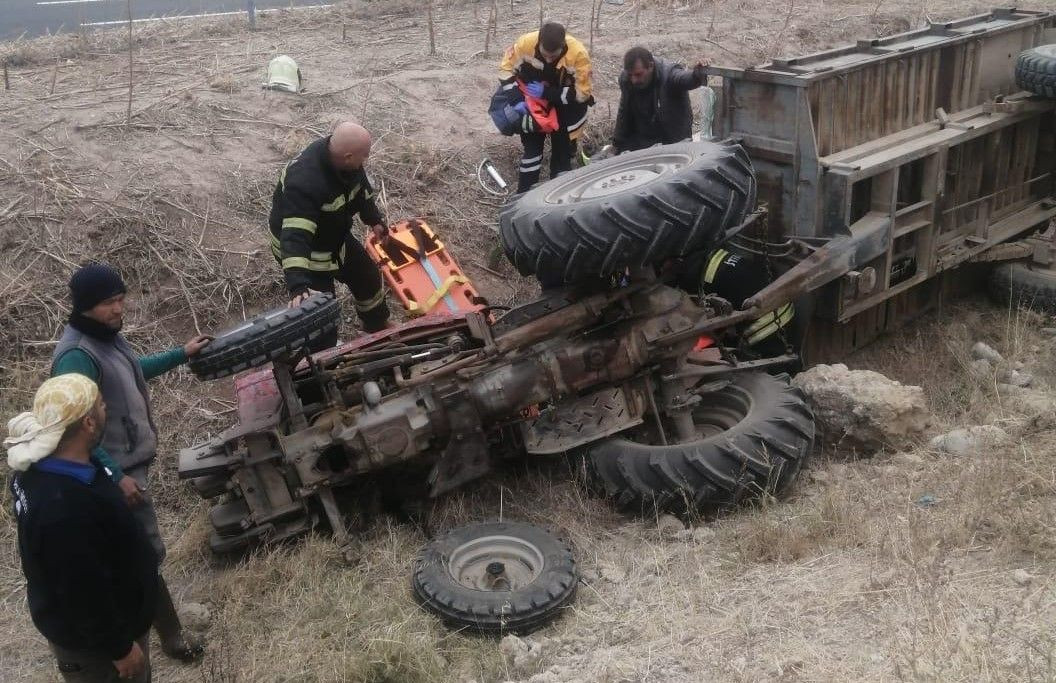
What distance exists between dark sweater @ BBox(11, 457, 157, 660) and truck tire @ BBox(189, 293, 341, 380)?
3.22ft

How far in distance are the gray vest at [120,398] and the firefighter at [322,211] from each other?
949mm

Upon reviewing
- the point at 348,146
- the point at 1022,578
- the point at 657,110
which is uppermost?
the point at 348,146

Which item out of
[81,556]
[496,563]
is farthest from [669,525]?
[81,556]

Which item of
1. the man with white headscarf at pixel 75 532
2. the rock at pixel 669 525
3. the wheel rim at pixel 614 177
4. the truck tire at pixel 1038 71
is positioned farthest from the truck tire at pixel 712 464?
the truck tire at pixel 1038 71

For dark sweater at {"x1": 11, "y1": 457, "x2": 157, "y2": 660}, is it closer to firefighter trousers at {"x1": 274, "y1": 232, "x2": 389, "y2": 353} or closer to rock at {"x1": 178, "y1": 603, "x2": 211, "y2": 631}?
rock at {"x1": 178, "y1": 603, "x2": 211, "y2": 631}

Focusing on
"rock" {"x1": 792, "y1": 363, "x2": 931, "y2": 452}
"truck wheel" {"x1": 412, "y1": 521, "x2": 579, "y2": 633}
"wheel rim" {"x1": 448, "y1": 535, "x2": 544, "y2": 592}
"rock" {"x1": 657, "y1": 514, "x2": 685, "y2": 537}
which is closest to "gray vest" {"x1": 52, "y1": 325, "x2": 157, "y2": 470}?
"truck wheel" {"x1": 412, "y1": 521, "x2": 579, "y2": 633}

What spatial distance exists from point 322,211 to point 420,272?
1349 mm

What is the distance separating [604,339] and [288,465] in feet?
5.25

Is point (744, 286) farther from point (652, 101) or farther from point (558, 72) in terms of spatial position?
point (558, 72)

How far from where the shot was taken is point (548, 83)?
7.08 metres

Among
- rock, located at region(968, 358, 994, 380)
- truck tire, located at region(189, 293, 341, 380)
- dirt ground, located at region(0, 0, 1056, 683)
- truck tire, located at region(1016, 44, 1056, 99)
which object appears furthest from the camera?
truck tire, located at region(1016, 44, 1056, 99)

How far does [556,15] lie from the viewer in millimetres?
11938

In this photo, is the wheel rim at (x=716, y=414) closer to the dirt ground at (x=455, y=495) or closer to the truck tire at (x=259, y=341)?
the dirt ground at (x=455, y=495)

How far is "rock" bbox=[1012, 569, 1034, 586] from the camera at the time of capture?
3498mm
